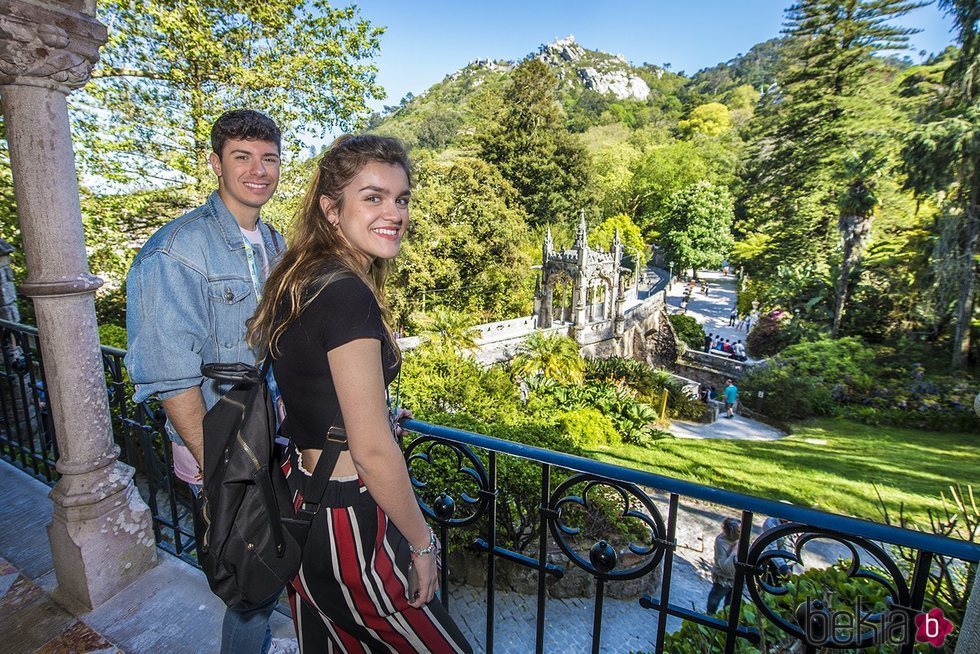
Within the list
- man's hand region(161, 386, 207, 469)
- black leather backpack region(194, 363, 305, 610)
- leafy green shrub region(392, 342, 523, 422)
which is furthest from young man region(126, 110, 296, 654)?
leafy green shrub region(392, 342, 523, 422)

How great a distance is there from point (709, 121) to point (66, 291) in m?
73.5

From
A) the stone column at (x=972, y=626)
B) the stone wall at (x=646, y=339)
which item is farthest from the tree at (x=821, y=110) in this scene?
the stone column at (x=972, y=626)

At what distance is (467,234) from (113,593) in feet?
75.1

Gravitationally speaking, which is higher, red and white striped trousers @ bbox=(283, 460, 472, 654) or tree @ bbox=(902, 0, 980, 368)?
tree @ bbox=(902, 0, 980, 368)

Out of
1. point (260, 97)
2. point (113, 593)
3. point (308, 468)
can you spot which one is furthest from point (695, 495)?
point (260, 97)

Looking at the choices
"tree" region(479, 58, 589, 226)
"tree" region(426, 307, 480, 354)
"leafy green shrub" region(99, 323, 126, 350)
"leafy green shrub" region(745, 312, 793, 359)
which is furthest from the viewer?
"tree" region(479, 58, 589, 226)

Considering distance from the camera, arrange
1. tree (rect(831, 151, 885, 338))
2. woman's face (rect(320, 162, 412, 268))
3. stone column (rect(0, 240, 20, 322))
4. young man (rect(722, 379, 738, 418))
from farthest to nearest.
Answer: tree (rect(831, 151, 885, 338)), young man (rect(722, 379, 738, 418)), stone column (rect(0, 240, 20, 322)), woman's face (rect(320, 162, 412, 268))

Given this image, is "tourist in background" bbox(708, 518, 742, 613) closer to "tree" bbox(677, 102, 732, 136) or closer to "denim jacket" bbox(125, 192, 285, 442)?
"denim jacket" bbox(125, 192, 285, 442)

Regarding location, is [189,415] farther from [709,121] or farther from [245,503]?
[709,121]

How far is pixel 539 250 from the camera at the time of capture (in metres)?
35.3

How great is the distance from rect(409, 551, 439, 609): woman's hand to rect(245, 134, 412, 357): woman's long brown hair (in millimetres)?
602

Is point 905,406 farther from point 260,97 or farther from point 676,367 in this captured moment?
point 260,97

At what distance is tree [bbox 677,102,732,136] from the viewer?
62.5m
